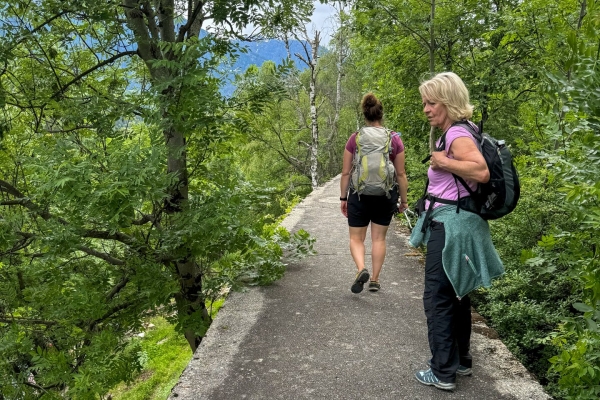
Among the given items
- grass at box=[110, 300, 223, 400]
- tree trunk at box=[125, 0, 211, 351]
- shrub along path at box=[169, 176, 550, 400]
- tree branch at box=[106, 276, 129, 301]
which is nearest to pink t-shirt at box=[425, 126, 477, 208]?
shrub along path at box=[169, 176, 550, 400]

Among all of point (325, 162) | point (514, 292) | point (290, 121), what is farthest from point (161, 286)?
point (325, 162)

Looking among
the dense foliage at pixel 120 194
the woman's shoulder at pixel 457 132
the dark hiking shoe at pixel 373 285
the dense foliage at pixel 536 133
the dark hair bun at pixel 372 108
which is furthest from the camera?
the dark hiking shoe at pixel 373 285

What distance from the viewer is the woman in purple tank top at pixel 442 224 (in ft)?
9.30

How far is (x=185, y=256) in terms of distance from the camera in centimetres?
444

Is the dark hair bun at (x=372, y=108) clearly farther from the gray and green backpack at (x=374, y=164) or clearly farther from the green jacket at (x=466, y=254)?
the green jacket at (x=466, y=254)

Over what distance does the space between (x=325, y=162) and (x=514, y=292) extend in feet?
104

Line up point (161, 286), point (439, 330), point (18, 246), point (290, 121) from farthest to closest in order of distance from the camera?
point (290, 121), point (18, 246), point (161, 286), point (439, 330)

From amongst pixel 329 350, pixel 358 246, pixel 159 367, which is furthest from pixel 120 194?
pixel 159 367

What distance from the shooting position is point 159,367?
35.8ft

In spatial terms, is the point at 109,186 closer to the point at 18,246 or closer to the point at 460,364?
the point at 18,246

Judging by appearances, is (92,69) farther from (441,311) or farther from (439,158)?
(441,311)

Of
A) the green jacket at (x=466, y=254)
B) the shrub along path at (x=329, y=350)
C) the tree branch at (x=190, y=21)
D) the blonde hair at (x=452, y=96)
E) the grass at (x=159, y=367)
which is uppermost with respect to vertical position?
the tree branch at (x=190, y=21)

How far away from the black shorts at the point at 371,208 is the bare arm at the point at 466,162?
5.68ft

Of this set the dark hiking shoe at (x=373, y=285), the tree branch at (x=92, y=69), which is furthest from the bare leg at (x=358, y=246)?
the tree branch at (x=92, y=69)
